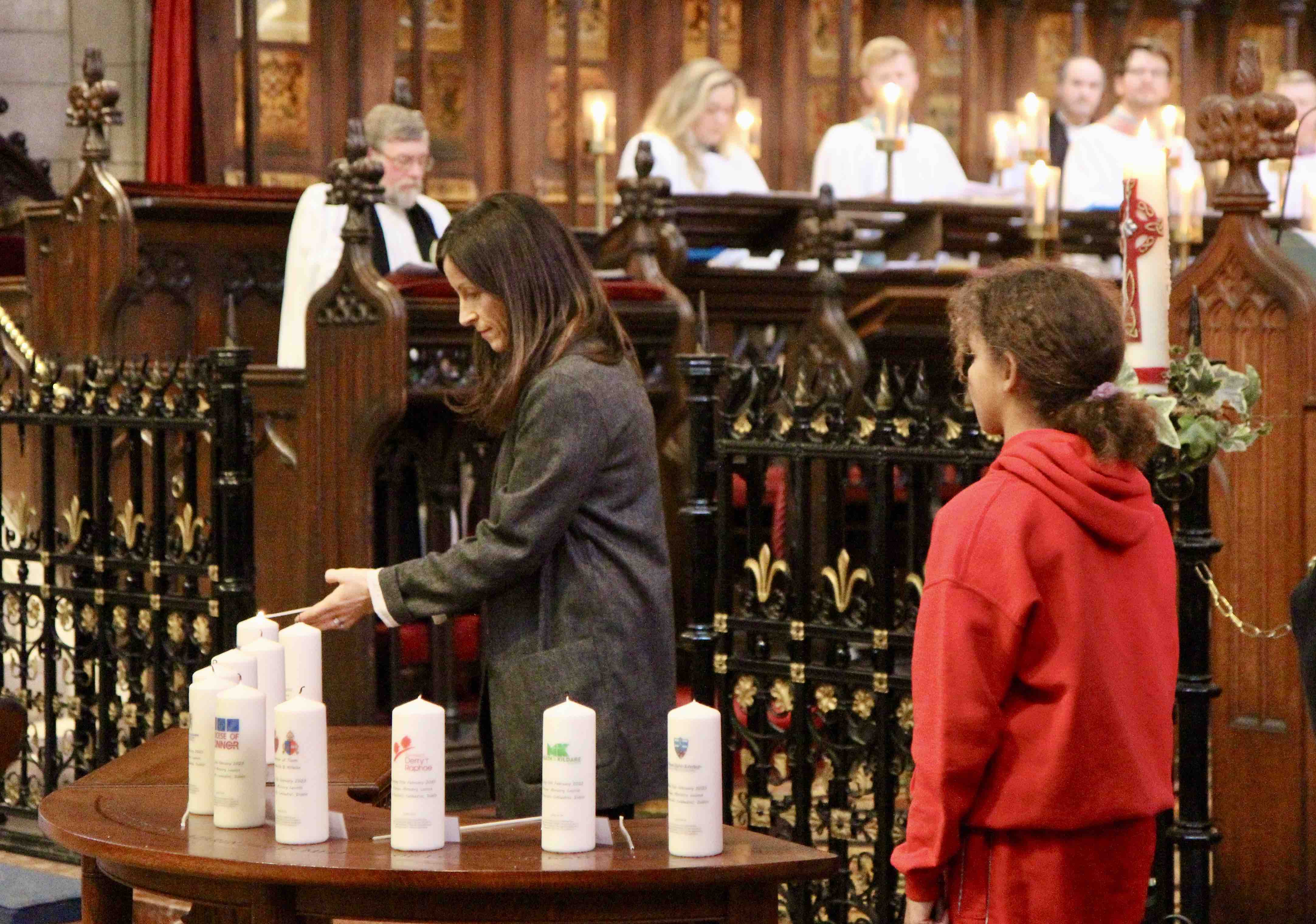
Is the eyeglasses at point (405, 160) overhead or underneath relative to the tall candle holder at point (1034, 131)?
underneath

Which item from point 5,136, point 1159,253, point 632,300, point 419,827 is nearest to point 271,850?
point 419,827

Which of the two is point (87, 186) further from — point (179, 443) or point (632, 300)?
point (632, 300)

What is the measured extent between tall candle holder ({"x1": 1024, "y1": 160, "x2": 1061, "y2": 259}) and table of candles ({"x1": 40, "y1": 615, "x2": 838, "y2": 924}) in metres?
4.21

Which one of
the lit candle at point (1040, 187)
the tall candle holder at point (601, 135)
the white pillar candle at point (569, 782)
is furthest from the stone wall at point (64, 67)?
the white pillar candle at point (569, 782)

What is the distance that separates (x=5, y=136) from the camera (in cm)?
907

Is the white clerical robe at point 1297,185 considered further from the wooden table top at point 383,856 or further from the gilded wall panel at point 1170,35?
the wooden table top at point 383,856

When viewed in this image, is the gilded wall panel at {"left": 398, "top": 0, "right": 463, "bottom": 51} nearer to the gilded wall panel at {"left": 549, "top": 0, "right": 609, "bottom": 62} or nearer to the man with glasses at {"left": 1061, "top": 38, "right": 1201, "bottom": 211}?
the gilded wall panel at {"left": 549, "top": 0, "right": 609, "bottom": 62}

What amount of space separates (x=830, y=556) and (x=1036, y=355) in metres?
1.80

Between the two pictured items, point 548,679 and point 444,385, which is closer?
point 548,679

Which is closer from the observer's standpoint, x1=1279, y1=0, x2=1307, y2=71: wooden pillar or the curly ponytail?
the curly ponytail

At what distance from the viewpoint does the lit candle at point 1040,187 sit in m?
6.46

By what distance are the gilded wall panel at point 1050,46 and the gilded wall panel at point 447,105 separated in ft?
12.4

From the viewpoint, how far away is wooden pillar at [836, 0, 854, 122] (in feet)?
36.7

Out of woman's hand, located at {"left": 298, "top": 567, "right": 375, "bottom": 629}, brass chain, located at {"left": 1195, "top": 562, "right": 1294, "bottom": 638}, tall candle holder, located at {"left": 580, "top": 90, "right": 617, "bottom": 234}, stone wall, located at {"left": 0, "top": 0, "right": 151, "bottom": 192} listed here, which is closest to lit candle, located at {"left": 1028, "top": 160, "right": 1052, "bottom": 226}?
tall candle holder, located at {"left": 580, "top": 90, "right": 617, "bottom": 234}
